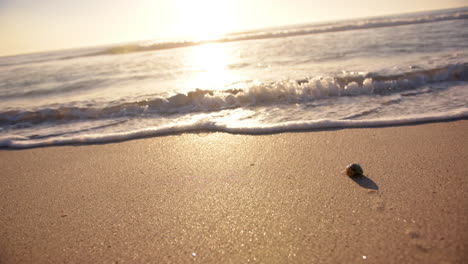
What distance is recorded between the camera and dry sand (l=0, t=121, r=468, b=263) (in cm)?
145

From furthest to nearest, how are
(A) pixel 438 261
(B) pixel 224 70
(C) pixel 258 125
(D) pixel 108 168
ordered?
(B) pixel 224 70 → (C) pixel 258 125 → (D) pixel 108 168 → (A) pixel 438 261

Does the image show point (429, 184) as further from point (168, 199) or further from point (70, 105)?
point (70, 105)

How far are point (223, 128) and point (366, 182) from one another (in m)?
1.83

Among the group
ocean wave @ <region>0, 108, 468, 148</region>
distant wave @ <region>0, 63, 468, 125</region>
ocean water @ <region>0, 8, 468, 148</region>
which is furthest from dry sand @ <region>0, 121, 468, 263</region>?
distant wave @ <region>0, 63, 468, 125</region>

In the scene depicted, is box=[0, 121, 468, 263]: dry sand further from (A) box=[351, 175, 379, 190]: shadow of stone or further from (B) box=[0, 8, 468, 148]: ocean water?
(B) box=[0, 8, 468, 148]: ocean water

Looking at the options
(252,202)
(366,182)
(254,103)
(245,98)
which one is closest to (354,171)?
(366,182)

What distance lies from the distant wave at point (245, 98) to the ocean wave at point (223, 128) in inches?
38.6

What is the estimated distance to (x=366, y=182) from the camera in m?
1.99

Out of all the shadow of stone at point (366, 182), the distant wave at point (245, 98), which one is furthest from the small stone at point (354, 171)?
the distant wave at point (245, 98)

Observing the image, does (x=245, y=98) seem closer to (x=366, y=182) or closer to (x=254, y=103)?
(x=254, y=103)

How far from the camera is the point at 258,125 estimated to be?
3395 mm

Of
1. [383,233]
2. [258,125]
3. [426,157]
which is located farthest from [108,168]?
[426,157]

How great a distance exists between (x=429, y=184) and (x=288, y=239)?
1.12 meters

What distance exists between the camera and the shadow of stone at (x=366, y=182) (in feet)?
6.32
